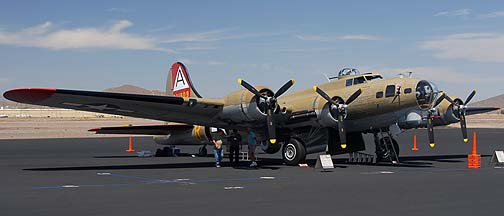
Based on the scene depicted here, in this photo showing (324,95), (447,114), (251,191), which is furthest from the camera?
(447,114)

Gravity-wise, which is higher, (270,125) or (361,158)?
(270,125)

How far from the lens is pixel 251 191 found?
15.7m

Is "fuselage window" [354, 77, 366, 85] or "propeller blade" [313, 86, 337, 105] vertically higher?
"fuselage window" [354, 77, 366, 85]

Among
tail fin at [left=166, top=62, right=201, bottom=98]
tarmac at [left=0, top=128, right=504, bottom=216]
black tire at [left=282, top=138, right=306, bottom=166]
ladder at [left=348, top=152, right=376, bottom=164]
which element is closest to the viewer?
tarmac at [left=0, top=128, right=504, bottom=216]

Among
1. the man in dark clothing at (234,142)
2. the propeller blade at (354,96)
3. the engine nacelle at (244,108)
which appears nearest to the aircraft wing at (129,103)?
the engine nacelle at (244,108)

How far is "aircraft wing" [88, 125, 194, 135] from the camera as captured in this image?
29.5 meters

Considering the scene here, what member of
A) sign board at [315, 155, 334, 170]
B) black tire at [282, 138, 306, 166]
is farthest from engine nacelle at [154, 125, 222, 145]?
sign board at [315, 155, 334, 170]

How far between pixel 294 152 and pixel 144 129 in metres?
8.53

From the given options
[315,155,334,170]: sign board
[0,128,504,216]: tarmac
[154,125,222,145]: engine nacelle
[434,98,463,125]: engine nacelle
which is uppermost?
[434,98,463,125]: engine nacelle

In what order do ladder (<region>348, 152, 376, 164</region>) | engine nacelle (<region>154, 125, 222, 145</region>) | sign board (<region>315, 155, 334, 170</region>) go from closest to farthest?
sign board (<region>315, 155, 334, 170</region>), ladder (<region>348, 152, 376, 164</region>), engine nacelle (<region>154, 125, 222, 145</region>)

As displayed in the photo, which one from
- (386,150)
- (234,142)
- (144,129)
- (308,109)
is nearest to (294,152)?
(308,109)

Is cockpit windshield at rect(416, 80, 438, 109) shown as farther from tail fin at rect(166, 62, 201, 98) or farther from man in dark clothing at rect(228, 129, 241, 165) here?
tail fin at rect(166, 62, 201, 98)

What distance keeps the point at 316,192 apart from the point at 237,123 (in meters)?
9.24

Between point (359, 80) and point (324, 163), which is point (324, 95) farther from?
point (324, 163)
